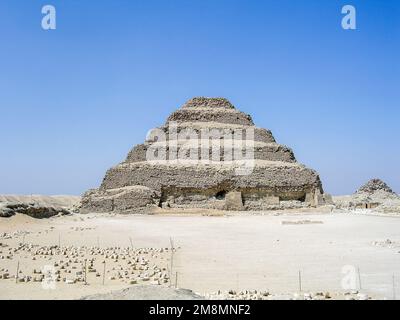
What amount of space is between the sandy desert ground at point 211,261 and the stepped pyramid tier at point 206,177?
20.3 meters

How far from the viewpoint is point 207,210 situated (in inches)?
1563

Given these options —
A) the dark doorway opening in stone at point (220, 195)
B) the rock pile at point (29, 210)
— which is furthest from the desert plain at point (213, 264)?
the dark doorway opening in stone at point (220, 195)

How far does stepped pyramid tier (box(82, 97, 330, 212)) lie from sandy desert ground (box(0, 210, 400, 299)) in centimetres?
2032

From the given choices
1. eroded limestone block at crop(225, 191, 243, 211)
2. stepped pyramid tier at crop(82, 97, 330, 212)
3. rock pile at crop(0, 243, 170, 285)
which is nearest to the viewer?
rock pile at crop(0, 243, 170, 285)

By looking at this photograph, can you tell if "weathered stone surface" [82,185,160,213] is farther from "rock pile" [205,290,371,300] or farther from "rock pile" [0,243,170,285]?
"rock pile" [205,290,371,300]

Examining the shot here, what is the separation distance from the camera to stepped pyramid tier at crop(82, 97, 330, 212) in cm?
4150

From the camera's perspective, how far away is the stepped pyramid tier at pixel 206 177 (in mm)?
41500

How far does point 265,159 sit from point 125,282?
36.6 m

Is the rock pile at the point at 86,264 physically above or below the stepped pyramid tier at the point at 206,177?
below

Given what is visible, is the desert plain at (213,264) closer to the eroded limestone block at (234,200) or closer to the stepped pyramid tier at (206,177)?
the stepped pyramid tier at (206,177)

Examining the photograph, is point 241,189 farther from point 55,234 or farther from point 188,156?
point 55,234

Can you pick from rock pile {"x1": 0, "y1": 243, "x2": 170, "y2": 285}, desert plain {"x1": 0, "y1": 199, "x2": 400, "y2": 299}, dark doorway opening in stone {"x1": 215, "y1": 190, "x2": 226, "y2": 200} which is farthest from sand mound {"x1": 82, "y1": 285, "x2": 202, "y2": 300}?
dark doorway opening in stone {"x1": 215, "y1": 190, "x2": 226, "y2": 200}

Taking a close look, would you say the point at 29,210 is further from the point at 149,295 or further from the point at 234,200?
the point at 149,295

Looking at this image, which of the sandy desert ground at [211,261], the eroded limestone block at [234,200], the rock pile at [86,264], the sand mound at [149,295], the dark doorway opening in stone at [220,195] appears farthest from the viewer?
the dark doorway opening in stone at [220,195]
